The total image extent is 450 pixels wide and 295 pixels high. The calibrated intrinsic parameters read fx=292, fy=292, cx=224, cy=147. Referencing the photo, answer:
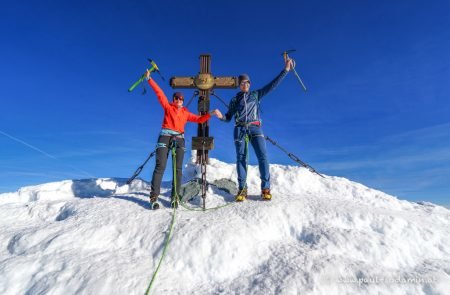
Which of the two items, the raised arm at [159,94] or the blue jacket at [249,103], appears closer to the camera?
the raised arm at [159,94]

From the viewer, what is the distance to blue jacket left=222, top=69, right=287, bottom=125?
328 inches

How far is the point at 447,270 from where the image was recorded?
214 inches

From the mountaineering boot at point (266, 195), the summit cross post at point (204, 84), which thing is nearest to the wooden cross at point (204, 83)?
the summit cross post at point (204, 84)

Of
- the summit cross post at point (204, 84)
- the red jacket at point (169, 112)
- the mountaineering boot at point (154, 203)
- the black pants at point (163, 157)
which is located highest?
the summit cross post at point (204, 84)

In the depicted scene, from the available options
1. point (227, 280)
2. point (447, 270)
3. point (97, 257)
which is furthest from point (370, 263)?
point (97, 257)

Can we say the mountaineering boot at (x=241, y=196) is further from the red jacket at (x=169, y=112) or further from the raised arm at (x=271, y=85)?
the raised arm at (x=271, y=85)

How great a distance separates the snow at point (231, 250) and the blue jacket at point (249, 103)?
91.3 inches

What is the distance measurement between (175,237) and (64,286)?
6.65 ft

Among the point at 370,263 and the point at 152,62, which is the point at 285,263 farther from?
the point at 152,62

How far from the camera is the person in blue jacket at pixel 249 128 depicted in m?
8.16

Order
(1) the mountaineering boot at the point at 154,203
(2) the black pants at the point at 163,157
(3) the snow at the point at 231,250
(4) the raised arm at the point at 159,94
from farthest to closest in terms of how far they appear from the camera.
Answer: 1. (4) the raised arm at the point at 159,94
2. (2) the black pants at the point at 163,157
3. (1) the mountaineering boot at the point at 154,203
4. (3) the snow at the point at 231,250

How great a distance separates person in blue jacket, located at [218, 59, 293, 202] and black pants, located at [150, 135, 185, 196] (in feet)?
A: 4.85

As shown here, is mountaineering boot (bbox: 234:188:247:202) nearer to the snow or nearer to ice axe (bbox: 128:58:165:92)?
the snow

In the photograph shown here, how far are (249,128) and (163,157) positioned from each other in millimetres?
2522
